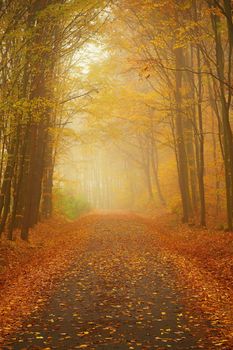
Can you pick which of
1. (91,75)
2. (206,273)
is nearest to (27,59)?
(206,273)

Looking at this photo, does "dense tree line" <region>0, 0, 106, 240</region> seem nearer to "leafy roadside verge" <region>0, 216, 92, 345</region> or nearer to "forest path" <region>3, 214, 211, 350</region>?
"leafy roadside verge" <region>0, 216, 92, 345</region>

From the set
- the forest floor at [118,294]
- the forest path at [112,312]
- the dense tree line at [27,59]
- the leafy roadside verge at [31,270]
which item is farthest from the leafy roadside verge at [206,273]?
the dense tree line at [27,59]

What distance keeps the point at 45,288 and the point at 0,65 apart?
8708mm

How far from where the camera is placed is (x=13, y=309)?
8.30 m

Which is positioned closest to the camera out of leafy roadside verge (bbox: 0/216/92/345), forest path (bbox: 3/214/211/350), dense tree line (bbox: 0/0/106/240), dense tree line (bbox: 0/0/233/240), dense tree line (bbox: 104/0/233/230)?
forest path (bbox: 3/214/211/350)

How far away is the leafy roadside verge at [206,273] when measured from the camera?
7.28 m

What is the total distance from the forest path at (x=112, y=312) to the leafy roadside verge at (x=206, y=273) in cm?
34

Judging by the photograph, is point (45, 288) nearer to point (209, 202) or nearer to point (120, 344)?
point (120, 344)

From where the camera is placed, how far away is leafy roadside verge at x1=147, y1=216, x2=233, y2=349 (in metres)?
7.28

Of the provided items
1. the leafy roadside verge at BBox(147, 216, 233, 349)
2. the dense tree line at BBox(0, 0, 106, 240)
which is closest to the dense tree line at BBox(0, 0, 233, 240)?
the dense tree line at BBox(0, 0, 106, 240)

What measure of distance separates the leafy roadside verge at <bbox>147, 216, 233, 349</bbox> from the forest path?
343 millimetres

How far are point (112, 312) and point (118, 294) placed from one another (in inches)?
51.9

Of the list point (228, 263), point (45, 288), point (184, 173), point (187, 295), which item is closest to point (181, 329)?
point (187, 295)

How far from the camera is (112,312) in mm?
7906
